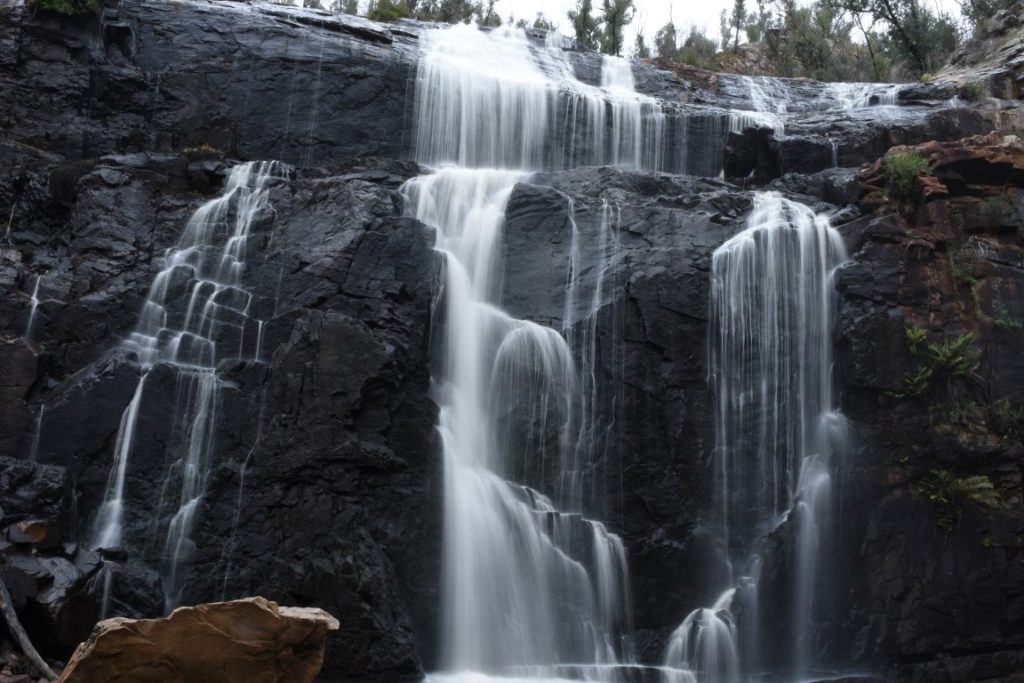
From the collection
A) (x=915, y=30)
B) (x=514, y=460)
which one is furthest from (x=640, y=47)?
(x=514, y=460)

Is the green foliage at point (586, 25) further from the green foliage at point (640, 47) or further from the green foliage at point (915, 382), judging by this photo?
the green foliage at point (915, 382)

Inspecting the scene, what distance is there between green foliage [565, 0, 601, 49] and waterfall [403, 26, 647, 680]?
17.5m

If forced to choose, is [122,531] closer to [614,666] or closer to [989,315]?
[614,666]

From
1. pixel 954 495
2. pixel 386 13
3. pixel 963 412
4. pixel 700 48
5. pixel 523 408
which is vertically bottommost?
pixel 954 495

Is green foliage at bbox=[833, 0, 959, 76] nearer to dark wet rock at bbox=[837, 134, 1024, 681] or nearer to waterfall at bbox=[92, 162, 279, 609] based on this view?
dark wet rock at bbox=[837, 134, 1024, 681]

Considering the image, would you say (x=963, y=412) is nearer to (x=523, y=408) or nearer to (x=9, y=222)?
(x=523, y=408)

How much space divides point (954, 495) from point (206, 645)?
11.3 meters

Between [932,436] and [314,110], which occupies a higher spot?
[314,110]

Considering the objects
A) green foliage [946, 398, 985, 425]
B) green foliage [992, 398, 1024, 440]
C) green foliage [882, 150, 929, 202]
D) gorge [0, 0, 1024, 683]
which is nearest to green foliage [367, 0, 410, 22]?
gorge [0, 0, 1024, 683]

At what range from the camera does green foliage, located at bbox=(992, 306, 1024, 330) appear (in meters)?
15.8

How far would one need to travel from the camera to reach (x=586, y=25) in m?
34.8

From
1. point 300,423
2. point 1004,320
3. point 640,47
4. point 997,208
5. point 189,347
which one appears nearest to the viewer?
point 300,423

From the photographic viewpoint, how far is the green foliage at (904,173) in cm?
1683

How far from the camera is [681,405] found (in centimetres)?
1497
